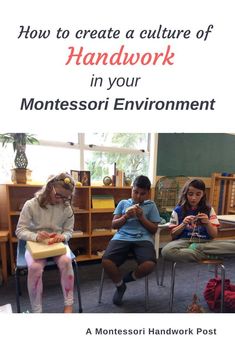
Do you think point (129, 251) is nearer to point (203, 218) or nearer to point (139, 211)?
point (139, 211)

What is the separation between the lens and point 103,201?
7.12 ft

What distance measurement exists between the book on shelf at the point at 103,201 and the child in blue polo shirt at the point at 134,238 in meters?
0.60

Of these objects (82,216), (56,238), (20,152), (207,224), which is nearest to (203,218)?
(207,224)

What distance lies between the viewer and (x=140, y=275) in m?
1.38

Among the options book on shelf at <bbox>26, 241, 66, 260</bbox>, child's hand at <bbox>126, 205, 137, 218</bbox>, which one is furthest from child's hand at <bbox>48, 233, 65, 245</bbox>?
child's hand at <bbox>126, 205, 137, 218</bbox>

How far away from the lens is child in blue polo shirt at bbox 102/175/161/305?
140cm

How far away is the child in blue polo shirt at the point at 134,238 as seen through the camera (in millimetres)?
1399

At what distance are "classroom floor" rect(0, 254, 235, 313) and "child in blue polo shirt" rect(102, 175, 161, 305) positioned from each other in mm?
123

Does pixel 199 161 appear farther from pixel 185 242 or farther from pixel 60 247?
pixel 60 247

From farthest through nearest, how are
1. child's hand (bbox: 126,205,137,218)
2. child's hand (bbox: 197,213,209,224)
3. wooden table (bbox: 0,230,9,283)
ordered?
wooden table (bbox: 0,230,9,283), child's hand (bbox: 126,205,137,218), child's hand (bbox: 197,213,209,224)

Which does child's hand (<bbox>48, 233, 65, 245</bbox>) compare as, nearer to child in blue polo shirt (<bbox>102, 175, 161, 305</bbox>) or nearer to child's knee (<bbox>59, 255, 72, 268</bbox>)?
child's knee (<bbox>59, 255, 72, 268</bbox>)

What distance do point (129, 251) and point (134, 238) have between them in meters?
0.09

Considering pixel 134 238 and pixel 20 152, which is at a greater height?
pixel 20 152

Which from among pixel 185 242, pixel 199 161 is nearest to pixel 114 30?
pixel 185 242
